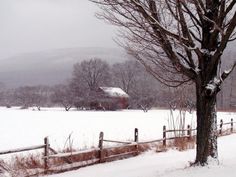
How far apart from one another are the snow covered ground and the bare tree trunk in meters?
0.35

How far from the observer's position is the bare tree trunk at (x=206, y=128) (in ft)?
35.1

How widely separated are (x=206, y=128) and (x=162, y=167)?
2737 mm

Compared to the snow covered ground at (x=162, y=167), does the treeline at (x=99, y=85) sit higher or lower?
higher

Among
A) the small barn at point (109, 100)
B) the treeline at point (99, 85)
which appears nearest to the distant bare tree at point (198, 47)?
the small barn at point (109, 100)

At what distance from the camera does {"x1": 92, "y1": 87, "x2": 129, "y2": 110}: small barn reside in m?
83.8

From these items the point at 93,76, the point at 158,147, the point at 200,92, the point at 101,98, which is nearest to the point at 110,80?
the point at 93,76

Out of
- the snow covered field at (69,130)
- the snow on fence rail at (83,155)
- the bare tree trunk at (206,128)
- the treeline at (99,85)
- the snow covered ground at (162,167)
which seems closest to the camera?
the snow covered ground at (162,167)

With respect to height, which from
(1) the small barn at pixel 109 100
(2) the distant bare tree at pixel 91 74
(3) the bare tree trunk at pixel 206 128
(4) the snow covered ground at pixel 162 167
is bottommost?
(4) the snow covered ground at pixel 162 167

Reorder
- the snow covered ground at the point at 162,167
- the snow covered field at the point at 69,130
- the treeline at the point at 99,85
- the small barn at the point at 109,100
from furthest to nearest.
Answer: the treeline at the point at 99,85 < the small barn at the point at 109,100 < the snow covered field at the point at 69,130 < the snow covered ground at the point at 162,167

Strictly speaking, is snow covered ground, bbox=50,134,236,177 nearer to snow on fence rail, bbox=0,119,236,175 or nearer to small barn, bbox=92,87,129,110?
snow on fence rail, bbox=0,119,236,175

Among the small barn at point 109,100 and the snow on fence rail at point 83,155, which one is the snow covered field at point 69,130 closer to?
the snow on fence rail at point 83,155

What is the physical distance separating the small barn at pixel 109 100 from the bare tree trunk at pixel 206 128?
71167 millimetres

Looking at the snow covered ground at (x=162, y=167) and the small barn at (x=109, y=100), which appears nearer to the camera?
the snow covered ground at (x=162, y=167)

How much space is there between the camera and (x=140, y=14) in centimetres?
1054
